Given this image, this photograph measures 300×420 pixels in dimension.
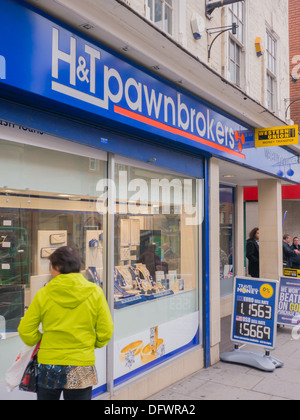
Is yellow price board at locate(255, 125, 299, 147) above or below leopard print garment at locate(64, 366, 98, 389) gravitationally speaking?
above

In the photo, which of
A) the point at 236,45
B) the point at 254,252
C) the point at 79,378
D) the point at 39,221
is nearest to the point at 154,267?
the point at 39,221

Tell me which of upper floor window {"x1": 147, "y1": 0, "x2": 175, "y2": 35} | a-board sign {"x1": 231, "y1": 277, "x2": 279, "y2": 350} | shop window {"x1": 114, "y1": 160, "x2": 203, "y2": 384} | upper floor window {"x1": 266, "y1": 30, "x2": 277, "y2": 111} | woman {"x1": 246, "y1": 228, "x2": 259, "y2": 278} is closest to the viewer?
shop window {"x1": 114, "y1": 160, "x2": 203, "y2": 384}

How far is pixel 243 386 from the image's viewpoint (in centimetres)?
540

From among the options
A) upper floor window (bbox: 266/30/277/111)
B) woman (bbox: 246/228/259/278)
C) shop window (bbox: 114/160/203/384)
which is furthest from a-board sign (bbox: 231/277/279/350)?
upper floor window (bbox: 266/30/277/111)

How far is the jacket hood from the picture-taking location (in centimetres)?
290

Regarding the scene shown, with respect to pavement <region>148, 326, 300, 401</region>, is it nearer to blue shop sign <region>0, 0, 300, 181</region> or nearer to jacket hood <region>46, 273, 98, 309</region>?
jacket hood <region>46, 273, 98, 309</region>

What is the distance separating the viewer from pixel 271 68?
1030cm

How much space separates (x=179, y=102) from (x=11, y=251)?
10.1 ft

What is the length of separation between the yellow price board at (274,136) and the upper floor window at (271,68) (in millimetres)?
2359

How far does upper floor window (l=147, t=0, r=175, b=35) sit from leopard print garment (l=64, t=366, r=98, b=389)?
4690 millimetres

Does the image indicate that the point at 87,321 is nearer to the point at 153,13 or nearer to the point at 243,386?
the point at 243,386

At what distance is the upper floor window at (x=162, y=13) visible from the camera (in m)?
5.82

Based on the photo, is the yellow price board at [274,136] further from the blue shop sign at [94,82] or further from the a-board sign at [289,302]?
the a-board sign at [289,302]

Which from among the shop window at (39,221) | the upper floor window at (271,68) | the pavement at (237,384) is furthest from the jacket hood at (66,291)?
the upper floor window at (271,68)
